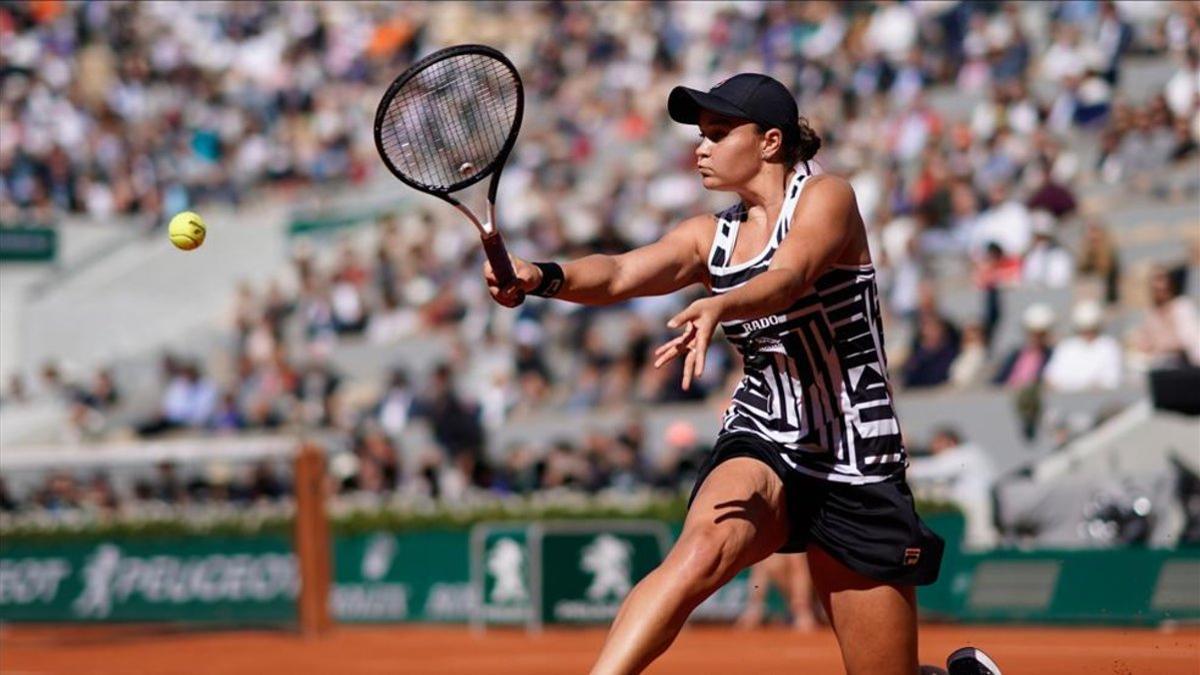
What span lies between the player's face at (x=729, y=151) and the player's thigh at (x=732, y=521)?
2.98 feet

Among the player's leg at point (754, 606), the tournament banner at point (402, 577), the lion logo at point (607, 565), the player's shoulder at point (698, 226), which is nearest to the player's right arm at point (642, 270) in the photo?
the player's shoulder at point (698, 226)

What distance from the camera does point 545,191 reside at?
Answer: 88.5 ft

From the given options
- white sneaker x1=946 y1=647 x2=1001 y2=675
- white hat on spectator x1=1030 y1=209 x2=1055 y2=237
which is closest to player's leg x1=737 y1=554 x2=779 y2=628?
white hat on spectator x1=1030 y1=209 x2=1055 y2=237

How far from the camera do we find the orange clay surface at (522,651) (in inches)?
531

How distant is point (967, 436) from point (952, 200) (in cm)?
297

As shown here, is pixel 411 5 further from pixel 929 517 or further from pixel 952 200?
pixel 929 517

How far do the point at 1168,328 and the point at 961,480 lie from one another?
6.80ft

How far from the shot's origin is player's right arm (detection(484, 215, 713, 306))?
7266 millimetres

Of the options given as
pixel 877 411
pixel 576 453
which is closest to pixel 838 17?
pixel 576 453

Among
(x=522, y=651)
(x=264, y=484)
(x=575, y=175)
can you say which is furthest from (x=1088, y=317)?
(x=575, y=175)

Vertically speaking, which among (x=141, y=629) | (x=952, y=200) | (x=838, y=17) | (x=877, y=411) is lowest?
(x=141, y=629)

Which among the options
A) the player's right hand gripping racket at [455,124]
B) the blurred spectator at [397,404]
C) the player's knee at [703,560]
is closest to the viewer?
the player's knee at [703,560]

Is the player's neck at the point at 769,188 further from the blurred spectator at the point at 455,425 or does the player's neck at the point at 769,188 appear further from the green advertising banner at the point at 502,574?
the blurred spectator at the point at 455,425

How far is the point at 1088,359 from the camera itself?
1853 cm
